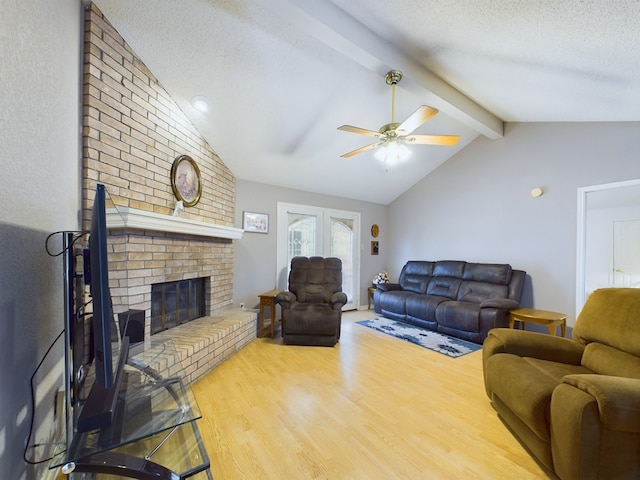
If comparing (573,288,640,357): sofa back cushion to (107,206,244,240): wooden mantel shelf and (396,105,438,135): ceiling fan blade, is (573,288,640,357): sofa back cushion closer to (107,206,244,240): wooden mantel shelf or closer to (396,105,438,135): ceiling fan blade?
(396,105,438,135): ceiling fan blade

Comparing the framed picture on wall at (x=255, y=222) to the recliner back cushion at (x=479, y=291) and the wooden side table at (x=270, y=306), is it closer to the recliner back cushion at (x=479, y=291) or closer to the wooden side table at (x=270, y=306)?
the wooden side table at (x=270, y=306)

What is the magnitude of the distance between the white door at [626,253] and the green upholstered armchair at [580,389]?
4.07m

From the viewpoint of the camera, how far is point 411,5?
1.75 meters

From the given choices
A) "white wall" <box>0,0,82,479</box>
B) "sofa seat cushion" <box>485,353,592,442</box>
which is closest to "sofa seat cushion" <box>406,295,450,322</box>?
"sofa seat cushion" <box>485,353,592,442</box>

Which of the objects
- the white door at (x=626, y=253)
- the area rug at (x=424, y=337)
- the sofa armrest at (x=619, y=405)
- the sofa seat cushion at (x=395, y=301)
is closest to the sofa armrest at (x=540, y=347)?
the sofa armrest at (x=619, y=405)

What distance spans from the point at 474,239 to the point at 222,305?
3.99 metres

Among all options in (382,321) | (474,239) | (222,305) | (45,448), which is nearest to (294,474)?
(45,448)

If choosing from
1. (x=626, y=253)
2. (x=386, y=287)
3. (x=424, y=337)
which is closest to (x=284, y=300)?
(x=424, y=337)

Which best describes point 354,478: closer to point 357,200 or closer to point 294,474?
point 294,474

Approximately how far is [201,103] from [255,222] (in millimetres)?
1831

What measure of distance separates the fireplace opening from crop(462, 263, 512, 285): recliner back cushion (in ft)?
12.6

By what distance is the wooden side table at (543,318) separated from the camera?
2.97 m

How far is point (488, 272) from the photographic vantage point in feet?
12.9

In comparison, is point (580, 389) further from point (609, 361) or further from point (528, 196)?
point (528, 196)
